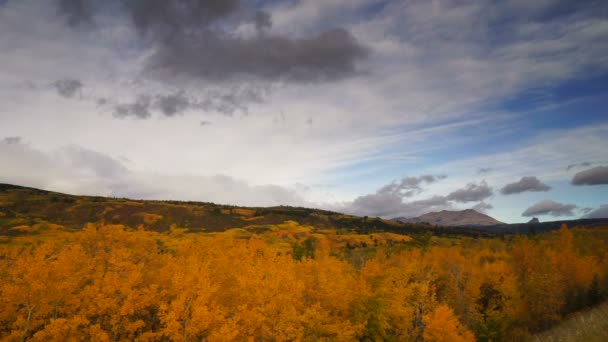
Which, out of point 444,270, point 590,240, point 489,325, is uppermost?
point 590,240

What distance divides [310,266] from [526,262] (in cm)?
5844

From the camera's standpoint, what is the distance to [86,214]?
171500 millimetres

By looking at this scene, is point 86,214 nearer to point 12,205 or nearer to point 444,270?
point 12,205

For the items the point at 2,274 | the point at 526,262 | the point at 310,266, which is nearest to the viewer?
the point at 2,274

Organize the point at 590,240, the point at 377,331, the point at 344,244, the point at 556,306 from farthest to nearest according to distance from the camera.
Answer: the point at 344,244
the point at 590,240
the point at 556,306
the point at 377,331

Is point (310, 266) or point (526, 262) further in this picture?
point (526, 262)

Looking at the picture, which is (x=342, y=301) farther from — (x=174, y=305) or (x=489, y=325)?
(x=489, y=325)

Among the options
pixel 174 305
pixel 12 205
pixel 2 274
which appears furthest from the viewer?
pixel 12 205

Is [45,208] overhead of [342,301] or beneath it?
overhead

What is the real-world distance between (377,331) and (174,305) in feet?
81.0

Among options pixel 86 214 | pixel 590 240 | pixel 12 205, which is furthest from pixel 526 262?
pixel 12 205

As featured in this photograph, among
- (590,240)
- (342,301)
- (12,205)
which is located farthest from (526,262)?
(12,205)

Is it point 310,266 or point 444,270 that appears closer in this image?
point 310,266

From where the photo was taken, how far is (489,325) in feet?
189
